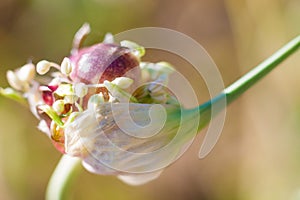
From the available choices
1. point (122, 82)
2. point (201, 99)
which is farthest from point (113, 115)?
point (201, 99)

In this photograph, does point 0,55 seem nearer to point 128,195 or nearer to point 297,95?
point 128,195

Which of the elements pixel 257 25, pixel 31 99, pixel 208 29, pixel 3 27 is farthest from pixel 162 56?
pixel 31 99

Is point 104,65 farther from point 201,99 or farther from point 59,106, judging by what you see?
point 201,99

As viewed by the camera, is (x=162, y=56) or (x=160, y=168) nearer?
(x=160, y=168)

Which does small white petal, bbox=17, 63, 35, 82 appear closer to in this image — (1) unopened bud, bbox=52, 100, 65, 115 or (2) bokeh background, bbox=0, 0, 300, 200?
(1) unopened bud, bbox=52, 100, 65, 115

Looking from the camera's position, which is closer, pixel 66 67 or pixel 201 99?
pixel 66 67

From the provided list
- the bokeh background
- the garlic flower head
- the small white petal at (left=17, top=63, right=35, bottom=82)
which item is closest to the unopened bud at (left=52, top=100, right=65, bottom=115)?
the garlic flower head

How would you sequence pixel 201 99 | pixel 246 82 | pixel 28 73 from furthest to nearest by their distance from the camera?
pixel 201 99
pixel 28 73
pixel 246 82

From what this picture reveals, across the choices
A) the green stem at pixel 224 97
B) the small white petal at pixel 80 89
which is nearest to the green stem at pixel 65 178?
the green stem at pixel 224 97

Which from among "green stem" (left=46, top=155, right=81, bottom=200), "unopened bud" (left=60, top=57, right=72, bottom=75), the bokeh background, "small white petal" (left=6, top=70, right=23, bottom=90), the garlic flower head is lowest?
"green stem" (left=46, top=155, right=81, bottom=200)
